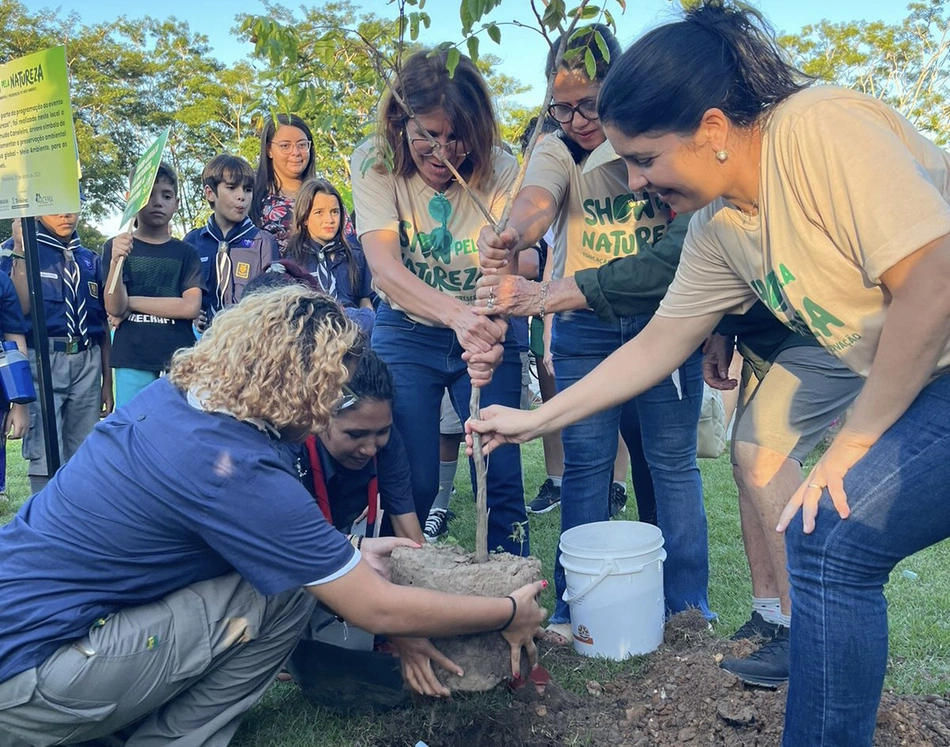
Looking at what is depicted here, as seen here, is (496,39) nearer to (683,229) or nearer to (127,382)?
(683,229)

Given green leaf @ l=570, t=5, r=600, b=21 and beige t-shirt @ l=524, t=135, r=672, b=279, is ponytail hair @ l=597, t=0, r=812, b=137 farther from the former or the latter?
beige t-shirt @ l=524, t=135, r=672, b=279

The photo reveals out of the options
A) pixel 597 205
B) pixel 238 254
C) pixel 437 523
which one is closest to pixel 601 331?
pixel 597 205

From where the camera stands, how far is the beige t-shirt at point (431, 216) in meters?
3.10

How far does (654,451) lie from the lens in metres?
3.12

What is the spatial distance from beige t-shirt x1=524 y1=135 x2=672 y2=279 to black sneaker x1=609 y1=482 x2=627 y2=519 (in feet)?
7.27

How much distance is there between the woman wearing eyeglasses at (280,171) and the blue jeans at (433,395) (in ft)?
6.39

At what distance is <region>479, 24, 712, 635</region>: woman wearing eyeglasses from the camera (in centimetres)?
289

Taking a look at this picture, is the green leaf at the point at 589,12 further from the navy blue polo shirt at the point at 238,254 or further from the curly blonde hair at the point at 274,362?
the navy blue polo shirt at the point at 238,254

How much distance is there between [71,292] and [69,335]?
0.83 ft

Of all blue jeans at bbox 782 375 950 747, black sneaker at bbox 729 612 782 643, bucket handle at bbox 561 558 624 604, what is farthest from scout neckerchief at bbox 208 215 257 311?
blue jeans at bbox 782 375 950 747

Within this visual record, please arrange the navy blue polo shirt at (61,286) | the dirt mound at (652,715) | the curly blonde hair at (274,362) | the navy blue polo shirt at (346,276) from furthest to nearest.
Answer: the navy blue polo shirt at (61,286)
the navy blue polo shirt at (346,276)
the dirt mound at (652,715)
the curly blonde hair at (274,362)

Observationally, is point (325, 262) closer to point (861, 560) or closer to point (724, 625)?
point (724, 625)

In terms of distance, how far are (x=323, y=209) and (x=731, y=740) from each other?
11.6 ft

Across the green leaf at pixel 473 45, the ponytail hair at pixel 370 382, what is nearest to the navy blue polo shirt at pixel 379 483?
the ponytail hair at pixel 370 382
